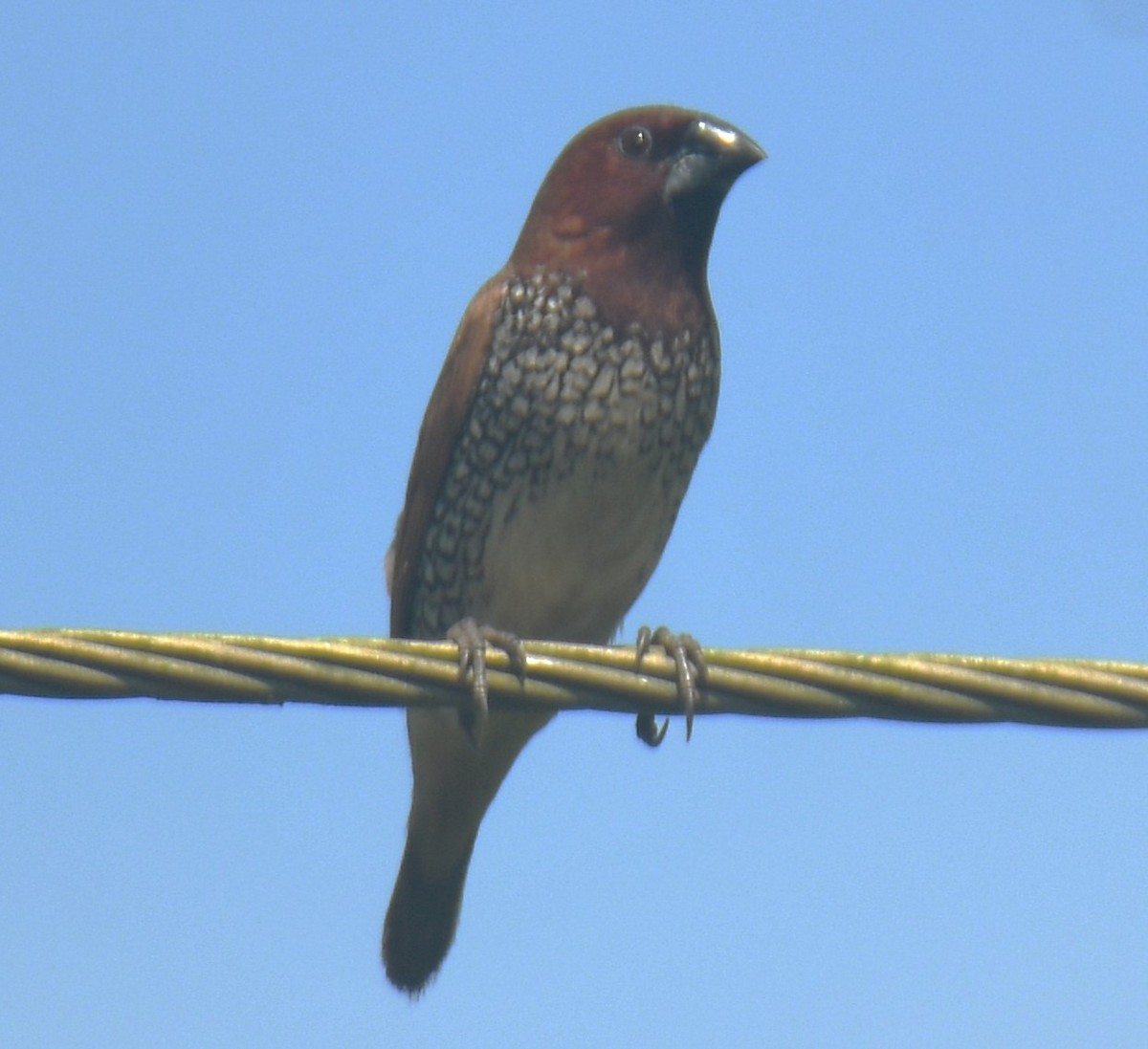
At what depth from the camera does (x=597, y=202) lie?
208 inches

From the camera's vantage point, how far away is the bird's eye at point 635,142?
5.30 m

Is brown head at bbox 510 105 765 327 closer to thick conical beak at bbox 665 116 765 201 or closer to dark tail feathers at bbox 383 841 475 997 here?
thick conical beak at bbox 665 116 765 201

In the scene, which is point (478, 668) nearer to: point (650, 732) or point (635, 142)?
point (650, 732)

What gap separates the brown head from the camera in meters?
5.14

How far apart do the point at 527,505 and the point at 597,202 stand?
0.94m

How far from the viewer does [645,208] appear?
5223 mm

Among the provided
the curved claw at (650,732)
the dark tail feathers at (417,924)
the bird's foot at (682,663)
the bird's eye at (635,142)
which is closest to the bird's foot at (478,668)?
the bird's foot at (682,663)

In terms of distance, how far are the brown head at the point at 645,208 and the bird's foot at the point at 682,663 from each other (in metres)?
1.22

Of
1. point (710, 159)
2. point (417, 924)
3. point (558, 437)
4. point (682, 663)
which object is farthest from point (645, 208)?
point (682, 663)

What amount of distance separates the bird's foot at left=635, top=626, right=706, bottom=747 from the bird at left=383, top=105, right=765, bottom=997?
27.1 inches

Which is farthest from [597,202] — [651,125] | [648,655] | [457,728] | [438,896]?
[648,655]

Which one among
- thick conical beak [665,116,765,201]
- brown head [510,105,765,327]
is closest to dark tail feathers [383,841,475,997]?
brown head [510,105,765,327]

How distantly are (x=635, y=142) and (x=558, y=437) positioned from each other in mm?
989

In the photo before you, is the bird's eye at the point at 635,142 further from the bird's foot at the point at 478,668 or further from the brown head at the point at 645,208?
the bird's foot at the point at 478,668
